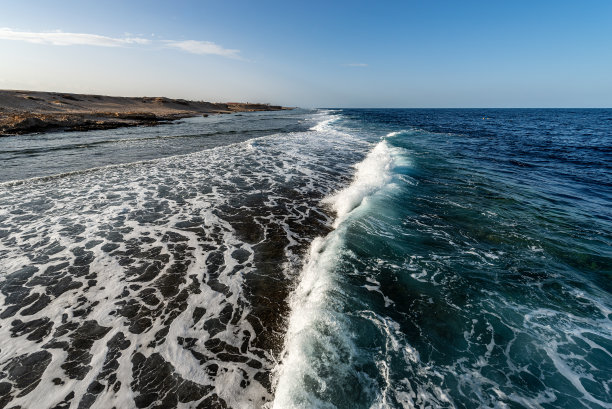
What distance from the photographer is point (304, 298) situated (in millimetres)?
5805

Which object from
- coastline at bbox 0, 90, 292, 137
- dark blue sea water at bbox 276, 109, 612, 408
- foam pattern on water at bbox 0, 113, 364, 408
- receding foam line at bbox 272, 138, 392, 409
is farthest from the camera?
coastline at bbox 0, 90, 292, 137

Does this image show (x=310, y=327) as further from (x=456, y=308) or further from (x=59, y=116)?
(x=59, y=116)

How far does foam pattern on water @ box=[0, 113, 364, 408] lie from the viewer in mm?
4168

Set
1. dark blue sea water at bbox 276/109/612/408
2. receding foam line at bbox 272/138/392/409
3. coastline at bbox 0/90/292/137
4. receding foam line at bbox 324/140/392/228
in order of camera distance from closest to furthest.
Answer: receding foam line at bbox 272/138/392/409, dark blue sea water at bbox 276/109/612/408, receding foam line at bbox 324/140/392/228, coastline at bbox 0/90/292/137

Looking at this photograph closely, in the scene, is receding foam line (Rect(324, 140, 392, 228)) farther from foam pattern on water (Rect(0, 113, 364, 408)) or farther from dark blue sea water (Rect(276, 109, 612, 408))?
foam pattern on water (Rect(0, 113, 364, 408))

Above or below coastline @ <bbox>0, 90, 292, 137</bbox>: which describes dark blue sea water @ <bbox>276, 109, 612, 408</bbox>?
below

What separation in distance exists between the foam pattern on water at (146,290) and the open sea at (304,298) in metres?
0.04

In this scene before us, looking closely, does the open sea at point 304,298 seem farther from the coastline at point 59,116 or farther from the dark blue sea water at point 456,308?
the coastline at point 59,116

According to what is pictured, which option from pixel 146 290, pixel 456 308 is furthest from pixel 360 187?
pixel 146 290

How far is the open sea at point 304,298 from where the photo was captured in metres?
4.09

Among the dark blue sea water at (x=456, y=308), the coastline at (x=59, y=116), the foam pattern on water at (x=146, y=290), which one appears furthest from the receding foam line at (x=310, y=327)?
the coastline at (x=59, y=116)

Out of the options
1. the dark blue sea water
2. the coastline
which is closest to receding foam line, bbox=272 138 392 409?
the dark blue sea water

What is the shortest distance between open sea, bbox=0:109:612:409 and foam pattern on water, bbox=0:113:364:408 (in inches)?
1.5

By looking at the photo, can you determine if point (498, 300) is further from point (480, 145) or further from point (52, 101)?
point (52, 101)
